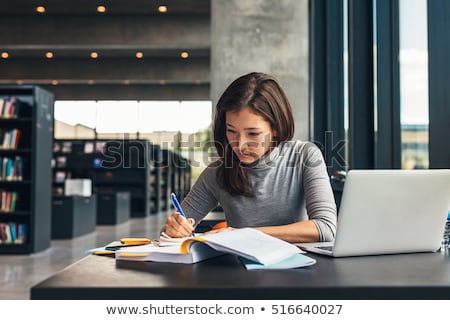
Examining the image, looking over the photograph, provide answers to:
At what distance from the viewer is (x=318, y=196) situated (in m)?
1.79

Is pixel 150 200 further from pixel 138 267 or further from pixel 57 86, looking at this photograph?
pixel 138 267

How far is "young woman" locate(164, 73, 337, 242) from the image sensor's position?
5.98 feet

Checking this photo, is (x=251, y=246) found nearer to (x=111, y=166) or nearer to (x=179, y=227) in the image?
(x=179, y=227)

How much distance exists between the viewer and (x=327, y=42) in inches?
215

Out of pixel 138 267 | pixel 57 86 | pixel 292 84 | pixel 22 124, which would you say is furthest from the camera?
pixel 57 86

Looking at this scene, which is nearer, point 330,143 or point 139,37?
point 330,143

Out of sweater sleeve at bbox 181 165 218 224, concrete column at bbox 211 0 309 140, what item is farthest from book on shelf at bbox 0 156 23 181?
sweater sleeve at bbox 181 165 218 224

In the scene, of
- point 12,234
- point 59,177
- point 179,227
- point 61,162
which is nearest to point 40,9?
point 61,162

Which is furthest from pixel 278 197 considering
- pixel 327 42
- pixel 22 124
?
pixel 22 124

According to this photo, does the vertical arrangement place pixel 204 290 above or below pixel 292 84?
below

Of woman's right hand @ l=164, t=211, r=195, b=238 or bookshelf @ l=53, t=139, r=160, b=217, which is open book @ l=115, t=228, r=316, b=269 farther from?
bookshelf @ l=53, t=139, r=160, b=217

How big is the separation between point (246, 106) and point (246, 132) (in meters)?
0.08

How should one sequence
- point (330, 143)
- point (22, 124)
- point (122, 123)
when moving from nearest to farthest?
point (330, 143) < point (22, 124) < point (122, 123)

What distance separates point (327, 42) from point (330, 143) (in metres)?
0.99
